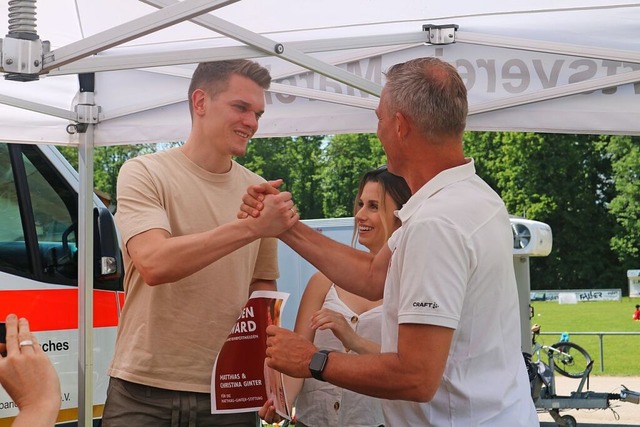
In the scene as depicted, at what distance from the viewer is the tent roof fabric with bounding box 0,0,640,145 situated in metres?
4.37

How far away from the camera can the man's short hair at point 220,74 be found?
3.63 m

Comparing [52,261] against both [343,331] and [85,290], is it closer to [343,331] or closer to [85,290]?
[85,290]

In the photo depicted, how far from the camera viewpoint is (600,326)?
126 feet

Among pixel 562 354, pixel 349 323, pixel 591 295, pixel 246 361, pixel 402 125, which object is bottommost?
pixel 591 295

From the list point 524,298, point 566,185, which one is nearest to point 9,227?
point 524,298

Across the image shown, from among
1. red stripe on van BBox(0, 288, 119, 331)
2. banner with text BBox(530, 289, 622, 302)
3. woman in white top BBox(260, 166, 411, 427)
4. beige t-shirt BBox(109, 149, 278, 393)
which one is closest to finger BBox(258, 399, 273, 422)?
woman in white top BBox(260, 166, 411, 427)

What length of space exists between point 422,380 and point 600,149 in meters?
61.7

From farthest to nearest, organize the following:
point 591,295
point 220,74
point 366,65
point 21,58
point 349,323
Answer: point 591,295 → point 366,65 → point 349,323 → point 220,74 → point 21,58

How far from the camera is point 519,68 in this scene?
14.8ft

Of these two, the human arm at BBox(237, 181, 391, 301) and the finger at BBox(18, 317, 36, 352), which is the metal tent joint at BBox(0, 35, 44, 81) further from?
the finger at BBox(18, 317, 36, 352)

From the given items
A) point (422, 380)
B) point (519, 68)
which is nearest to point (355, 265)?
point (422, 380)

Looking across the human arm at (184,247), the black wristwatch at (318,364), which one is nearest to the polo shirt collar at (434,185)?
the black wristwatch at (318,364)

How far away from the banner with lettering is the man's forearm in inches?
7.0

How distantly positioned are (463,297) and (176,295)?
1212 mm
